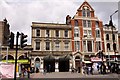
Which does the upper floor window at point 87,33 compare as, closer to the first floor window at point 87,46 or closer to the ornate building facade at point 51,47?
the first floor window at point 87,46

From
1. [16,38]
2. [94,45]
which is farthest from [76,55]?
[16,38]


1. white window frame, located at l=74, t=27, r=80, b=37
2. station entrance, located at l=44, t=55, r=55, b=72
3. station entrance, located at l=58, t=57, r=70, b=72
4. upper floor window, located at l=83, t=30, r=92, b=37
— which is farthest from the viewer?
upper floor window, located at l=83, t=30, r=92, b=37

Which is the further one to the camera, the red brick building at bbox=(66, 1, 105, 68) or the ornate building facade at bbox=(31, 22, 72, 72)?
the red brick building at bbox=(66, 1, 105, 68)

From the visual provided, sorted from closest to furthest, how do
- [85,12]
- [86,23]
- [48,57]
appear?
[48,57] → [86,23] → [85,12]

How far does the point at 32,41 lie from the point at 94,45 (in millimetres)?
14565

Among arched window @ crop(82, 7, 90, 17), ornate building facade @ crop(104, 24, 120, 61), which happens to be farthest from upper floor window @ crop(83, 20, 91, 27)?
ornate building facade @ crop(104, 24, 120, 61)

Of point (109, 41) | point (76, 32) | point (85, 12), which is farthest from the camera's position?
point (85, 12)

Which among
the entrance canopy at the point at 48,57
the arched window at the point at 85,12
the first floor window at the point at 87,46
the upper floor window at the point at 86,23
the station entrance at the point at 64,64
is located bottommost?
the station entrance at the point at 64,64

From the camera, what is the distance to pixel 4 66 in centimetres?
2444

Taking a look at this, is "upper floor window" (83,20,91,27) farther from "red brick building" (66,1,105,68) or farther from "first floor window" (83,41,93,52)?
"first floor window" (83,41,93,52)

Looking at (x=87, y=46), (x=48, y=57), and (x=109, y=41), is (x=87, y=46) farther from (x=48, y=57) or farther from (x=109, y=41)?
(x=48, y=57)

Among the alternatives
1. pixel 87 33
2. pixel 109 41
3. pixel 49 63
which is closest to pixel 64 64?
pixel 49 63

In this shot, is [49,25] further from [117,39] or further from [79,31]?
[117,39]

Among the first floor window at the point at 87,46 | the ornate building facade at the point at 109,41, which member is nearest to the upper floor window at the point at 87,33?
the first floor window at the point at 87,46
